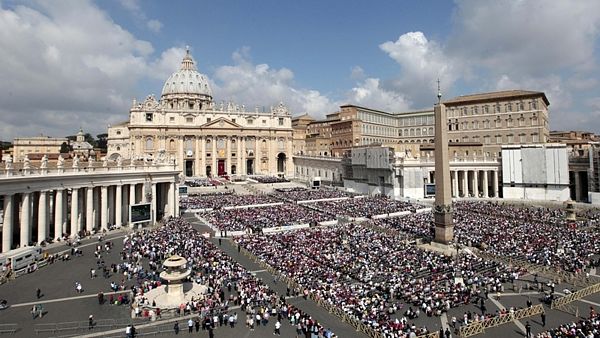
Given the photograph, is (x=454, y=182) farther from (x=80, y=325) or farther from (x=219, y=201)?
(x=80, y=325)

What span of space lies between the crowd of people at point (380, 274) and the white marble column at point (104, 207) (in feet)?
48.7

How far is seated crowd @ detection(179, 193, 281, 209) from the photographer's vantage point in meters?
47.7

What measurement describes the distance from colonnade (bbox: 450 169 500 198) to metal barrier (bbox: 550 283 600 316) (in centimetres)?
3665

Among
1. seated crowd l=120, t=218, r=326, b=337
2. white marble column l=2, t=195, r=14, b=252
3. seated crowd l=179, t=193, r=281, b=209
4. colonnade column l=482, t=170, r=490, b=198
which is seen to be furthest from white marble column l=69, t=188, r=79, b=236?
colonnade column l=482, t=170, r=490, b=198

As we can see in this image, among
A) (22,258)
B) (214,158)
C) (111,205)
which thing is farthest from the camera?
(214,158)

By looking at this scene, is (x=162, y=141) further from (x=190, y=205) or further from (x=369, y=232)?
(x=369, y=232)

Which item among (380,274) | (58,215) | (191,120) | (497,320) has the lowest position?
(497,320)

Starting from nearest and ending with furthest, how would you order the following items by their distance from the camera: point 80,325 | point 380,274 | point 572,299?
point 80,325 → point 572,299 → point 380,274

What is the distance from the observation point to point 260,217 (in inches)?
1512

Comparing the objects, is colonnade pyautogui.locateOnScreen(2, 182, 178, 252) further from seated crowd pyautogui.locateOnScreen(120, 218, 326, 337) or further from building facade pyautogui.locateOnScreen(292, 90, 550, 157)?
building facade pyautogui.locateOnScreen(292, 90, 550, 157)

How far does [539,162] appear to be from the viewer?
50500mm

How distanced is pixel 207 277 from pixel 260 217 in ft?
54.7

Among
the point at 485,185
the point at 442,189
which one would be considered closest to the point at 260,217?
the point at 442,189

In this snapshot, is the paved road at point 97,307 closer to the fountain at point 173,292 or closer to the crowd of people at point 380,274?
the crowd of people at point 380,274
